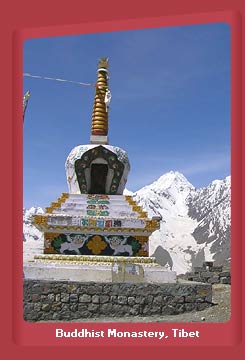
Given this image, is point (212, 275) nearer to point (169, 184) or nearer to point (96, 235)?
point (96, 235)

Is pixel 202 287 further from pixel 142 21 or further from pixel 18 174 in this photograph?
pixel 142 21

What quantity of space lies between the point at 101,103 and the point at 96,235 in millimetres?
3374

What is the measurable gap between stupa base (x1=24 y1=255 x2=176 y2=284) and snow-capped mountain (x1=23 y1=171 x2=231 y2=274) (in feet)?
46.8

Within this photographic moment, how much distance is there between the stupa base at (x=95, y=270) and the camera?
31.2 ft

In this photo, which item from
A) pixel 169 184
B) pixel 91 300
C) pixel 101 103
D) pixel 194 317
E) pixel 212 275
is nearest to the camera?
pixel 194 317

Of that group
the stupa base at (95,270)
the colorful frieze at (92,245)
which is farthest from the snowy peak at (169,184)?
the stupa base at (95,270)

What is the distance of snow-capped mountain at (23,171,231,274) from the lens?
84.5 ft

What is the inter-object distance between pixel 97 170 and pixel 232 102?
19.9 ft

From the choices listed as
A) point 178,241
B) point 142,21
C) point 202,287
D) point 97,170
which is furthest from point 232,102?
point 178,241

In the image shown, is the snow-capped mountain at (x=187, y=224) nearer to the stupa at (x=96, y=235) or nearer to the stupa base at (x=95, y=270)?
the stupa at (x=96, y=235)

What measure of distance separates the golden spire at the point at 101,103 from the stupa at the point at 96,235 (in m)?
0.54

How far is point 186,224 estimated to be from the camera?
2839 cm

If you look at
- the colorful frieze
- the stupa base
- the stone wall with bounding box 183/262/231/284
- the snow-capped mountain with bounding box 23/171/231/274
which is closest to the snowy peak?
the snow-capped mountain with bounding box 23/171/231/274

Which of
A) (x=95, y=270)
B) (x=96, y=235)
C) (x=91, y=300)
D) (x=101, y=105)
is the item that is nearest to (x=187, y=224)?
(x=101, y=105)
